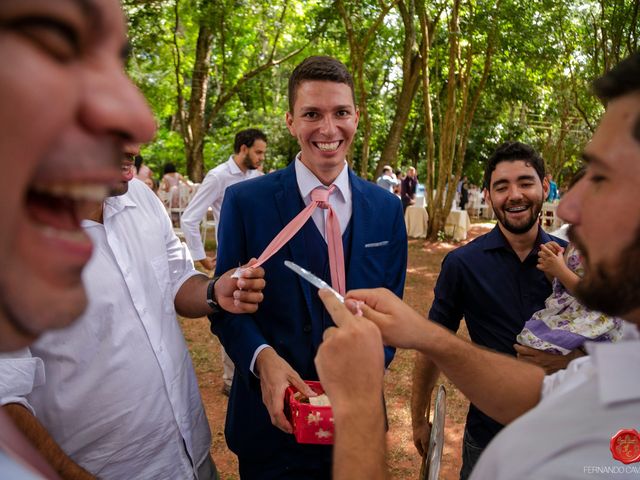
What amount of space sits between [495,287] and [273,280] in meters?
1.28

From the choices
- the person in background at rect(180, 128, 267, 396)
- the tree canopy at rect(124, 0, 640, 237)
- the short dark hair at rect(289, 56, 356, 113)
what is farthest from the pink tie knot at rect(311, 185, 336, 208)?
the tree canopy at rect(124, 0, 640, 237)

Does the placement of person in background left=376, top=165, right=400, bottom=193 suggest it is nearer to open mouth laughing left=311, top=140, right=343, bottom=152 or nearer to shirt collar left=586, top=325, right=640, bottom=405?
open mouth laughing left=311, top=140, right=343, bottom=152

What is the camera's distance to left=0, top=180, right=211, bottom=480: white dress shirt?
172 cm

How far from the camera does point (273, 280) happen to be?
2.17 m

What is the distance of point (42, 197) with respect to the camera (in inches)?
26.4

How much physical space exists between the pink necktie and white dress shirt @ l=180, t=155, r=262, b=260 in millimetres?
3616

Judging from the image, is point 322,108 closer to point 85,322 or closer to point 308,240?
point 308,240

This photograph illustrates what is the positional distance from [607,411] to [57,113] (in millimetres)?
1153

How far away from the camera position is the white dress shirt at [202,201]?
5.64 metres

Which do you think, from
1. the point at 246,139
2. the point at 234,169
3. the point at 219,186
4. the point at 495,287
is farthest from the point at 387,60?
the point at 495,287

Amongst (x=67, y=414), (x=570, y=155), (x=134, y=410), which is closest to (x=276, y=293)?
(x=134, y=410)

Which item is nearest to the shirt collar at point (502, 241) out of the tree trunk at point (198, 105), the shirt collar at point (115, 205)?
the shirt collar at point (115, 205)

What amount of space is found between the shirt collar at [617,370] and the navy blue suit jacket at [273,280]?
1.21 m

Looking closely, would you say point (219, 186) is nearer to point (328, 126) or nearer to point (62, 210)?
point (328, 126)
